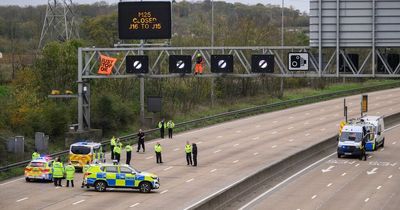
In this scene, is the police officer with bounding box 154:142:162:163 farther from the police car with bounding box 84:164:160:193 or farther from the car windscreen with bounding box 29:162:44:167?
the police car with bounding box 84:164:160:193

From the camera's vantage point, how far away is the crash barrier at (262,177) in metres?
33.4

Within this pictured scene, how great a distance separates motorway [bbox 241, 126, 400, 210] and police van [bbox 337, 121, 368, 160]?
51 centimetres

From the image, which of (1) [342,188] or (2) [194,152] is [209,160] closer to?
(2) [194,152]

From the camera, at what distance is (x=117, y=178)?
37.9 meters

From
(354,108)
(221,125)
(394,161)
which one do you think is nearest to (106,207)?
(394,161)

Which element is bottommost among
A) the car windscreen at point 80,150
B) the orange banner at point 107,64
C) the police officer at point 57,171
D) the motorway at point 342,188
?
the motorway at point 342,188

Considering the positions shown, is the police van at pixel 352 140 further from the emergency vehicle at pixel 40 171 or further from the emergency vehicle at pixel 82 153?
the emergency vehicle at pixel 40 171

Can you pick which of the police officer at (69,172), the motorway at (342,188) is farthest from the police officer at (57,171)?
the motorway at (342,188)

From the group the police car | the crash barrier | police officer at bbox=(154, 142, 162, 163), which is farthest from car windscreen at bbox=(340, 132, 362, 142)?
the police car

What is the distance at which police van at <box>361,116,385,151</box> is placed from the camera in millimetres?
56531

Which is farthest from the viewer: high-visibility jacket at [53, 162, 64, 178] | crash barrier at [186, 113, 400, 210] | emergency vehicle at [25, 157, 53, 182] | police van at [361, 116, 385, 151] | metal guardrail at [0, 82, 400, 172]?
police van at [361, 116, 385, 151]

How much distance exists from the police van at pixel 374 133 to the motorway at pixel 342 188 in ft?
8.21

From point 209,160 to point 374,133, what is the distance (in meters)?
13.2

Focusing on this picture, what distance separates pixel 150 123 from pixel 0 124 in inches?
608
